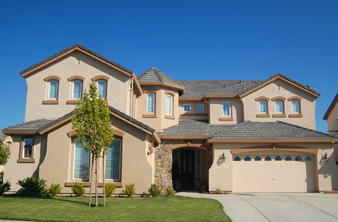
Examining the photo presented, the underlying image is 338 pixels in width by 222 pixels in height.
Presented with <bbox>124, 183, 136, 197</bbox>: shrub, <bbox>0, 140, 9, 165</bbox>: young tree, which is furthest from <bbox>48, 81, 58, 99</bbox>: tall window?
<bbox>0, 140, 9, 165</bbox>: young tree

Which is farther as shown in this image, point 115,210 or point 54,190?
point 54,190

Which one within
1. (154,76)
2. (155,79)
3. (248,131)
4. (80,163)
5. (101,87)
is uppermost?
(154,76)

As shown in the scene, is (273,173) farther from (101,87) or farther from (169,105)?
(101,87)

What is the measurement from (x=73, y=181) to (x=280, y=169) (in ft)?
36.8

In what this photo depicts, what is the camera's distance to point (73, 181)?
50.1 feet

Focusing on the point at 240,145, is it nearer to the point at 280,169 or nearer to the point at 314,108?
the point at 280,169

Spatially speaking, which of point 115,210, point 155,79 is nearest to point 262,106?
point 155,79

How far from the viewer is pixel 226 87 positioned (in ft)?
76.1

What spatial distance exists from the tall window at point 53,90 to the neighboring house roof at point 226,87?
884 cm

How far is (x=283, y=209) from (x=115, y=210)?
6.35 metres

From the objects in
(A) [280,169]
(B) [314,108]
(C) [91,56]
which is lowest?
(A) [280,169]

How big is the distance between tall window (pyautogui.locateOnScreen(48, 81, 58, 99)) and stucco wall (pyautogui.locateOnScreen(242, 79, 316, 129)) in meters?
12.2

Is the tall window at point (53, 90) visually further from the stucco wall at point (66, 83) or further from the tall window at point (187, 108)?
the tall window at point (187, 108)

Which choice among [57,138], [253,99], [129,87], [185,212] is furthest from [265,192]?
[57,138]
